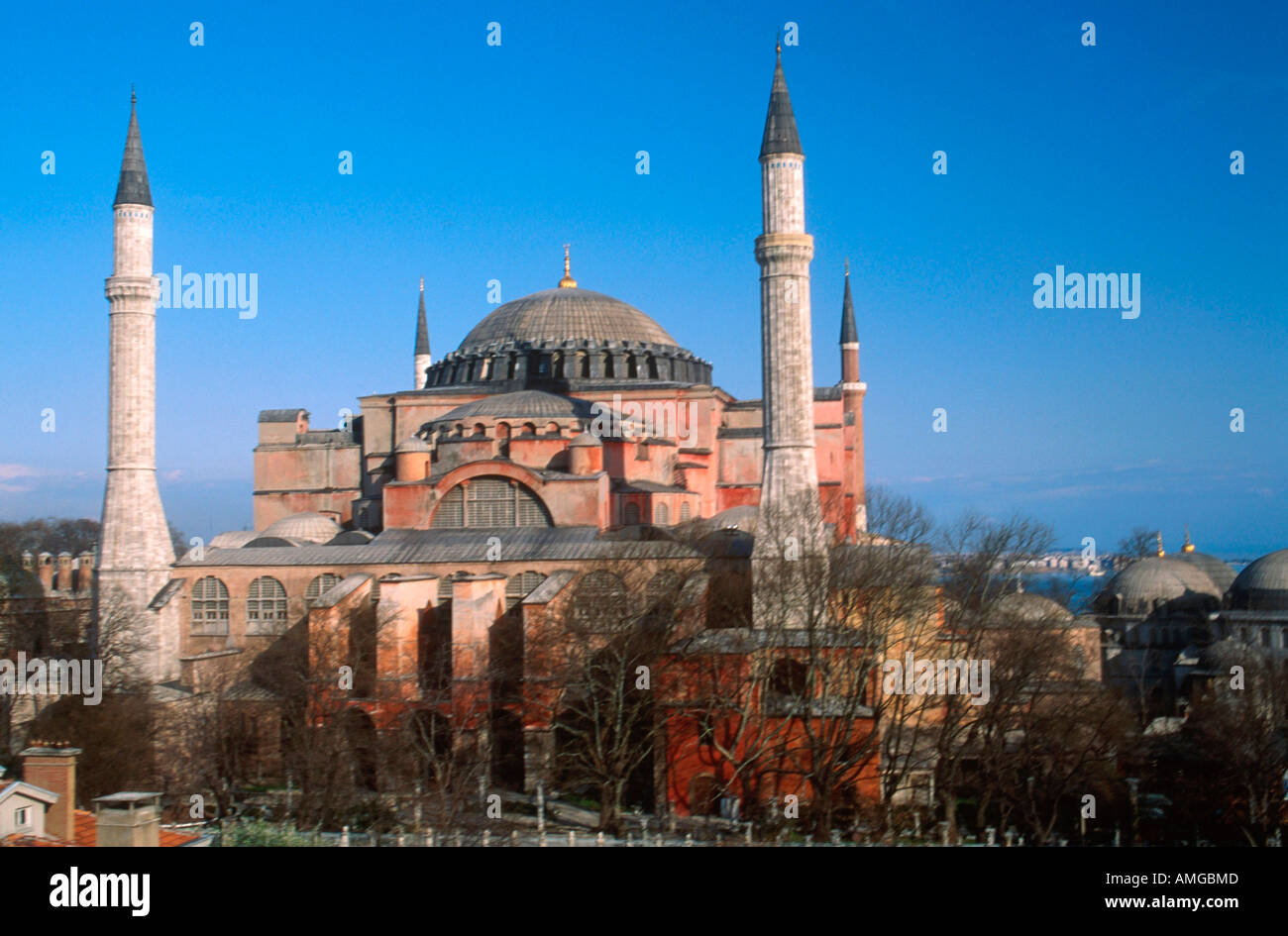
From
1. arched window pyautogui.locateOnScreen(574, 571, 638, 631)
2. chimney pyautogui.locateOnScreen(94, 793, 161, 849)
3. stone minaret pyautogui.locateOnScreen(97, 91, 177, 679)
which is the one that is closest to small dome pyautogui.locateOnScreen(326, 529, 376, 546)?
stone minaret pyautogui.locateOnScreen(97, 91, 177, 679)

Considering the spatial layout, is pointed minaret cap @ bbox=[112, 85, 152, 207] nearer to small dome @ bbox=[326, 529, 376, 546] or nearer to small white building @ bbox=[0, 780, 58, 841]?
small dome @ bbox=[326, 529, 376, 546]

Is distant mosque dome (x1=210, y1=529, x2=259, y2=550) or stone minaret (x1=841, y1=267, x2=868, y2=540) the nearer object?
distant mosque dome (x1=210, y1=529, x2=259, y2=550)

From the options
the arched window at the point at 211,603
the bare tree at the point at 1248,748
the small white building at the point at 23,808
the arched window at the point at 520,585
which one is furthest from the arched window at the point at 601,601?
the bare tree at the point at 1248,748

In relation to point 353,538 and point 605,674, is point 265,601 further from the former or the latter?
point 605,674

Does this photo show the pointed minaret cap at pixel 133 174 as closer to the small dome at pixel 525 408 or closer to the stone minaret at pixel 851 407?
the small dome at pixel 525 408

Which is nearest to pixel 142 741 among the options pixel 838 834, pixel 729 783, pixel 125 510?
pixel 125 510
